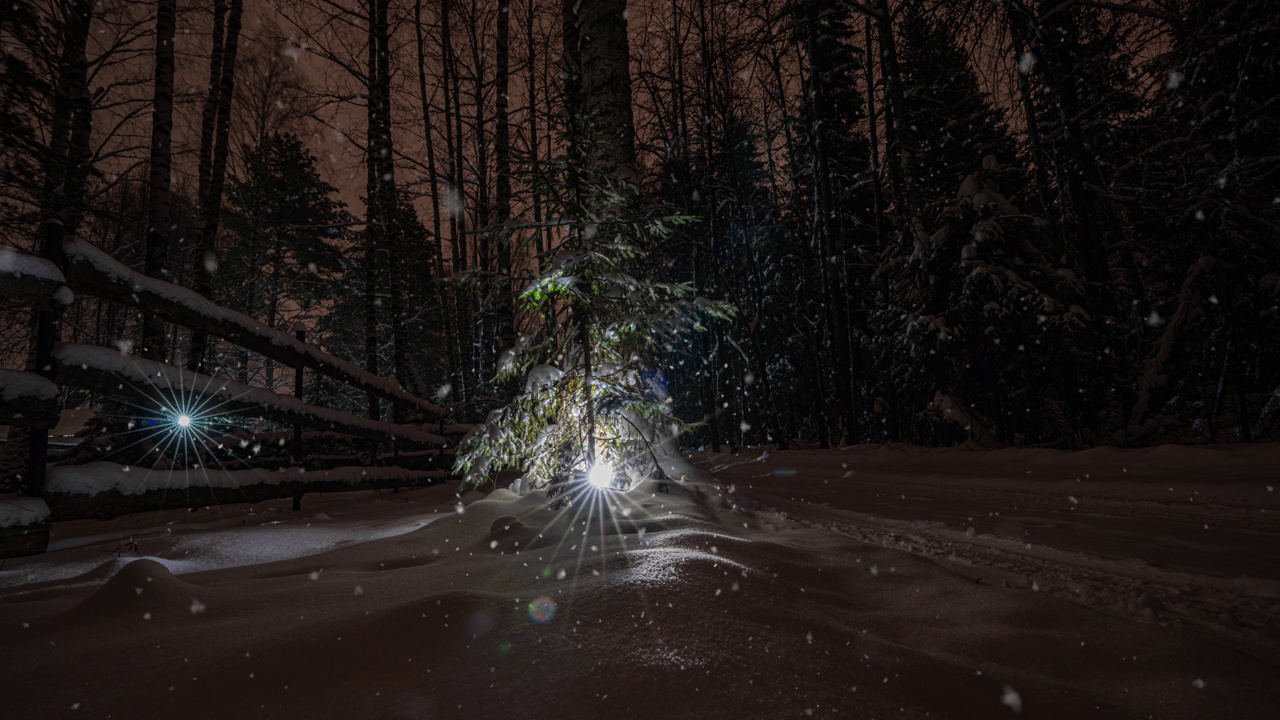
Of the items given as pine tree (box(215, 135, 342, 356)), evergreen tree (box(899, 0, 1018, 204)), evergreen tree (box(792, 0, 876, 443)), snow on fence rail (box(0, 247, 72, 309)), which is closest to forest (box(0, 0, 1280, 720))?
snow on fence rail (box(0, 247, 72, 309))

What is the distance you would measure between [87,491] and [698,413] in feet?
82.3

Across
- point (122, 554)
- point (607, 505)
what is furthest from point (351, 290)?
point (607, 505)

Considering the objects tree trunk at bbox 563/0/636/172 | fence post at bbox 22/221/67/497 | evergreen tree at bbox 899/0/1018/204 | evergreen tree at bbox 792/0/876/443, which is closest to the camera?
fence post at bbox 22/221/67/497

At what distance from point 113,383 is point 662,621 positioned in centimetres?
394

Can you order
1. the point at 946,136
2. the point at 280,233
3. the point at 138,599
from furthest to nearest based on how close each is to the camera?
1. the point at 280,233
2. the point at 946,136
3. the point at 138,599

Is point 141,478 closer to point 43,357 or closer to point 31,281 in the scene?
point 43,357

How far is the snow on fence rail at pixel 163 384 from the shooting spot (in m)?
3.10

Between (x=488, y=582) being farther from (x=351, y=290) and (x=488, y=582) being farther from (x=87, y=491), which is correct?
(x=351, y=290)

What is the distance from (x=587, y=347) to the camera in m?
3.74

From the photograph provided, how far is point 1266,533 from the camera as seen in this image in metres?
3.12

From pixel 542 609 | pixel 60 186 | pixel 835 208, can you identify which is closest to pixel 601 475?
pixel 542 609

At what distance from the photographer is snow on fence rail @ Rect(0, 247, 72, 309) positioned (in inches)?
105

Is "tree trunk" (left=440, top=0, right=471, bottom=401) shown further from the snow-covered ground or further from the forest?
the snow-covered ground

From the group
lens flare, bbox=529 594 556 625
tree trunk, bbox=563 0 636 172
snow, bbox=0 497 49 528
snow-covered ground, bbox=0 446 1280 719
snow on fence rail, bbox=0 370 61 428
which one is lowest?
snow-covered ground, bbox=0 446 1280 719
